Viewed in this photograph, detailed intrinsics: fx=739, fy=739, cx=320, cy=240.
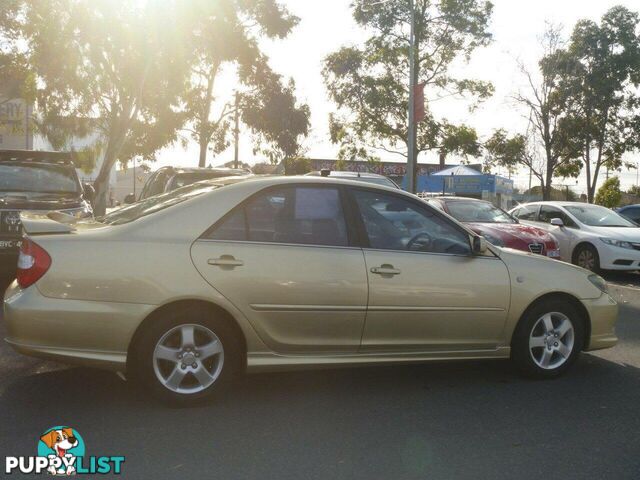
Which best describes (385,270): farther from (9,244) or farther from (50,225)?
(9,244)

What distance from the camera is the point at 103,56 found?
20844 millimetres

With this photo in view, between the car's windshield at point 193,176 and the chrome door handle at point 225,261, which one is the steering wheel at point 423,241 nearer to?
the chrome door handle at point 225,261

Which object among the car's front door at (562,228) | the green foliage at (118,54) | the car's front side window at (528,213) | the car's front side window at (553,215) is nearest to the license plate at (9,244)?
the car's front door at (562,228)

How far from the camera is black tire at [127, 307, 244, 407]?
448 centimetres

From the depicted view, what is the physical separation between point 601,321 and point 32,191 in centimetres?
786

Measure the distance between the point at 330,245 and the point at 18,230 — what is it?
5.43 metres

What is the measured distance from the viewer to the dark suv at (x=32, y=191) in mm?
8898

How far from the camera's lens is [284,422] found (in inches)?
175

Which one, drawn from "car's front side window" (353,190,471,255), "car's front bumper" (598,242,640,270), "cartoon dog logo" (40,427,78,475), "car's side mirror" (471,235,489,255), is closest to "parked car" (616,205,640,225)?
"car's front bumper" (598,242,640,270)

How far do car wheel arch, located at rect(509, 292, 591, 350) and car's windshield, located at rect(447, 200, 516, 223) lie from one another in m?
6.86

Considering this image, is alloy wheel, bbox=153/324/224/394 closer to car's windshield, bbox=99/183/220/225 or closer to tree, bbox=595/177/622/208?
car's windshield, bbox=99/183/220/225

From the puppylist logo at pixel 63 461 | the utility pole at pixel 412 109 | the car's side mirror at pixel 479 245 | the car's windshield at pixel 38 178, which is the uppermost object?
the utility pole at pixel 412 109

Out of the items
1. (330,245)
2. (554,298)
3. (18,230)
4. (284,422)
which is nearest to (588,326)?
(554,298)

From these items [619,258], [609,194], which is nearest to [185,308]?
[619,258]
